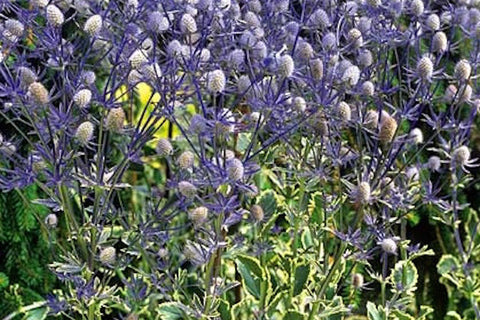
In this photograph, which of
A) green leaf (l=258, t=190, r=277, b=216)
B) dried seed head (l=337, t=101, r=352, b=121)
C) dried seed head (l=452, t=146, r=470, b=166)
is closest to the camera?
dried seed head (l=337, t=101, r=352, b=121)

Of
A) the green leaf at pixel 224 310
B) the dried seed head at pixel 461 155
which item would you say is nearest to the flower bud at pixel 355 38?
the dried seed head at pixel 461 155

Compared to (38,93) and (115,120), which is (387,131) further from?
(38,93)

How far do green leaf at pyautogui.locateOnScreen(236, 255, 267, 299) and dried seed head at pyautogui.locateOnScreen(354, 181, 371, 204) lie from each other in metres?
0.36

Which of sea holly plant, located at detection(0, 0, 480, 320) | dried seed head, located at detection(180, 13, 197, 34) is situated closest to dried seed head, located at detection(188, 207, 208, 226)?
sea holly plant, located at detection(0, 0, 480, 320)

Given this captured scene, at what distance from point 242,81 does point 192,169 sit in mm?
156

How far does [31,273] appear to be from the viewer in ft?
6.51

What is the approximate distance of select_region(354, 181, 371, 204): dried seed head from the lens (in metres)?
1.18

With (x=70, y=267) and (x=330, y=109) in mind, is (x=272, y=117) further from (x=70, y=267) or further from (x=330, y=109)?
(x=70, y=267)

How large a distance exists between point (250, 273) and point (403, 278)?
0.98ft

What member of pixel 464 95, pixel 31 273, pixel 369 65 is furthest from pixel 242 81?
pixel 31 273

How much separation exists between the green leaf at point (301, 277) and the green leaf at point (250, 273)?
0.25 feet

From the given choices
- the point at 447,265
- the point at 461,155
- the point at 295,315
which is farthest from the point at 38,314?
the point at 447,265

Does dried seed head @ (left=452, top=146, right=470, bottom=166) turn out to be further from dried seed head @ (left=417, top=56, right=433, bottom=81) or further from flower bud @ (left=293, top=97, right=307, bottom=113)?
flower bud @ (left=293, top=97, right=307, bottom=113)

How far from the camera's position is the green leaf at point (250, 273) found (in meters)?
1.49
